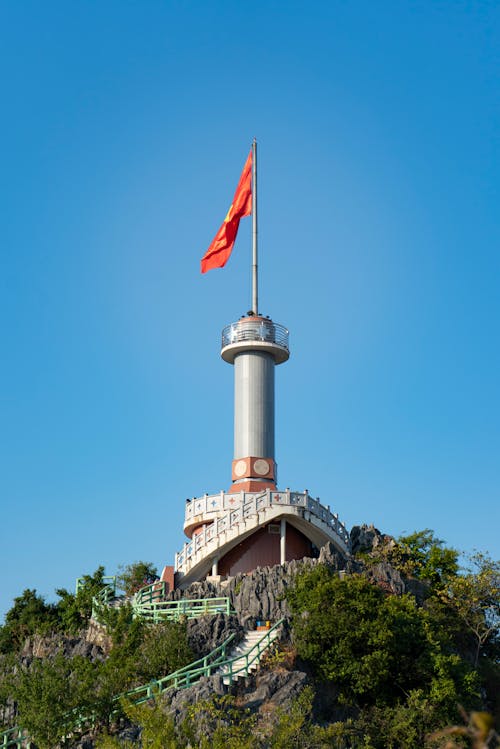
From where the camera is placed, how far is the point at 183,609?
37062mm

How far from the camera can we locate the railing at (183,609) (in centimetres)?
3606

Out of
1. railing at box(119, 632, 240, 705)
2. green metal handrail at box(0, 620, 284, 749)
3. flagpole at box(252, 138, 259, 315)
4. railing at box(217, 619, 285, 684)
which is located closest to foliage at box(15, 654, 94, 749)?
green metal handrail at box(0, 620, 284, 749)

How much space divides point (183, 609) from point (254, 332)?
18167 mm

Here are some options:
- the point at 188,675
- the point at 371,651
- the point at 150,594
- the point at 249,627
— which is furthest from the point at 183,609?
the point at 371,651

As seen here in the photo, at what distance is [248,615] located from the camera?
35969 millimetres

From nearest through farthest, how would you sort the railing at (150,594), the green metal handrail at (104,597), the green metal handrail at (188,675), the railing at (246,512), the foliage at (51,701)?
the foliage at (51,701)
the green metal handrail at (188,675)
the railing at (150,594)
the green metal handrail at (104,597)
the railing at (246,512)

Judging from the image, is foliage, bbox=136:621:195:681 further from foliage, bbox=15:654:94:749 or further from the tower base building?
the tower base building

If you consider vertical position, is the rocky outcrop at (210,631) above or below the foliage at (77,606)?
below

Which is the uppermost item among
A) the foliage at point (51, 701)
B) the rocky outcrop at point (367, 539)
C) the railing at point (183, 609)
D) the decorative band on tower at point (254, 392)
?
the decorative band on tower at point (254, 392)

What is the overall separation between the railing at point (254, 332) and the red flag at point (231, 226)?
12.3ft

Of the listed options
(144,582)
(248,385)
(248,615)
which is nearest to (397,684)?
(248,615)

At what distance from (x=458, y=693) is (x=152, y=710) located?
42.3ft

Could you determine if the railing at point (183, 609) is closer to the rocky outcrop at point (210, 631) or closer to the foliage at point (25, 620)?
the rocky outcrop at point (210, 631)

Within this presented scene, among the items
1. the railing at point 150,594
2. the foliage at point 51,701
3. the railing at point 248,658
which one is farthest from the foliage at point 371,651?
the railing at point 150,594
